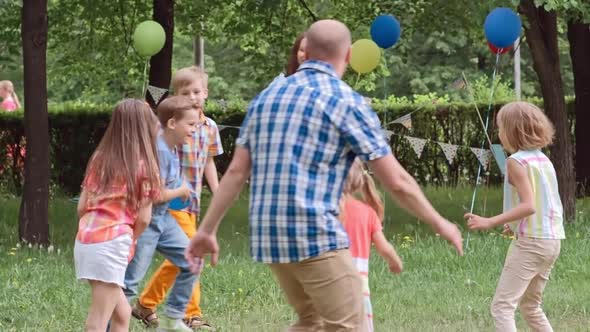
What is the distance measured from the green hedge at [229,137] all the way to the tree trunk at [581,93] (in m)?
2.63

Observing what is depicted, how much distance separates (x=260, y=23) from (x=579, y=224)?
6779mm

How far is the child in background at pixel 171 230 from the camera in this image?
6.16 metres

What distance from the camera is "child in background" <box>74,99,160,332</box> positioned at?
5504 mm

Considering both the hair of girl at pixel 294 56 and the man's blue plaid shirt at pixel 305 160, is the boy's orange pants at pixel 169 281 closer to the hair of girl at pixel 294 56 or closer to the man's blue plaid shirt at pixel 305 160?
the hair of girl at pixel 294 56

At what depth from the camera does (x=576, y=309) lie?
761cm

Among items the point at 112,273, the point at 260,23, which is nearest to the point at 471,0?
the point at 260,23

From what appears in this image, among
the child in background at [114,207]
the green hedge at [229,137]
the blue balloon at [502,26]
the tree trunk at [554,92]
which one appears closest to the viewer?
the child in background at [114,207]

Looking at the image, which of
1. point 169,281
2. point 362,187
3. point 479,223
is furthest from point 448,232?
point 169,281

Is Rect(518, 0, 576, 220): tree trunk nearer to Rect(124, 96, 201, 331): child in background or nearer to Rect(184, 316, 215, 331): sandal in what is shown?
Rect(184, 316, 215, 331): sandal

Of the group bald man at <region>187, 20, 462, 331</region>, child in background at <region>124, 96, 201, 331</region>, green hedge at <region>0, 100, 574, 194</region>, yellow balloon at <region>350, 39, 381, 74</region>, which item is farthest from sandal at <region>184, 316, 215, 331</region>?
green hedge at <region>0, 100, 574, 194</region>

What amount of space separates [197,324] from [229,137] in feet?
38.2

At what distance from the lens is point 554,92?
12.6 m

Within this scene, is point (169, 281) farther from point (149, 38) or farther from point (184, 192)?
point (149, 38)

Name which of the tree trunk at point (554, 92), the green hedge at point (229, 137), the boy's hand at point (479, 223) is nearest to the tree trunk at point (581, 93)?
the tree trunk at point (554, 92)
